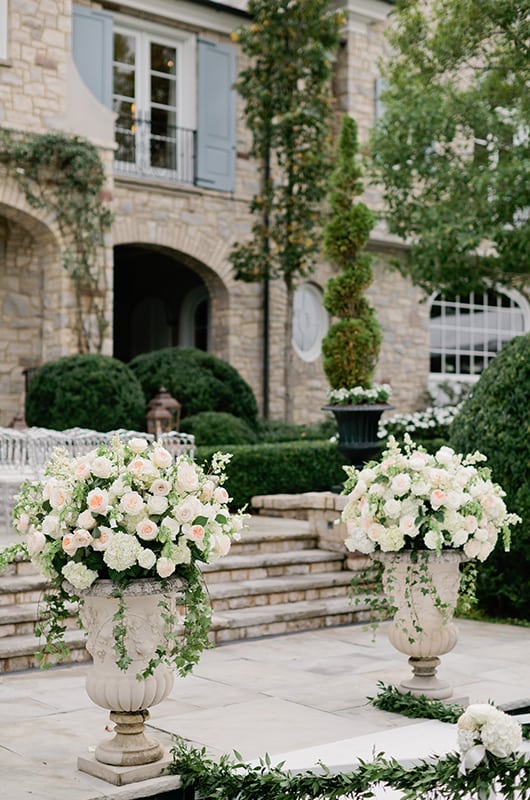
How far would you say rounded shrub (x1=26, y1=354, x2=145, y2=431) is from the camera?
398 inches

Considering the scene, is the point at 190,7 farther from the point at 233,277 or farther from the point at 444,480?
the point at 444,480

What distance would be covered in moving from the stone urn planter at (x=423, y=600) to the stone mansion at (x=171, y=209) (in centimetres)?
733

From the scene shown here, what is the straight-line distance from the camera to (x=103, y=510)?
12.2 ft

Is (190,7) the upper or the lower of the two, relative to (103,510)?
upper

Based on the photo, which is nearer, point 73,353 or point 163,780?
point 163,780

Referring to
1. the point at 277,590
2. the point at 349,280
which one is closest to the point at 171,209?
the point at 349,280

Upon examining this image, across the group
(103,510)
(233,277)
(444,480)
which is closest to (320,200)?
(233,277)

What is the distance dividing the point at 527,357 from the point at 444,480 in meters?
2.58

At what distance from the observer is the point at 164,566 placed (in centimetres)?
368

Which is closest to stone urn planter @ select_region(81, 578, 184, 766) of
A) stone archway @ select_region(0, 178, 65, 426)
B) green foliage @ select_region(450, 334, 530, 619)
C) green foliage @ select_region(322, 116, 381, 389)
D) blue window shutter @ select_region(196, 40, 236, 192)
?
green foliage @ select_region(450, 334, 530, 619)

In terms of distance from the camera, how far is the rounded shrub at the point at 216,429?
10.6 m

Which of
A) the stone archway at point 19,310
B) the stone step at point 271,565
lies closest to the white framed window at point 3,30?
the stone archway at point 19,310

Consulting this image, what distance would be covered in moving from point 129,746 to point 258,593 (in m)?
3.27

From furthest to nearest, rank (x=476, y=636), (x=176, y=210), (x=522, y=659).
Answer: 1. (x=176, y=210)
2. (x=476, y=636)
3. (x=522, y=659)
